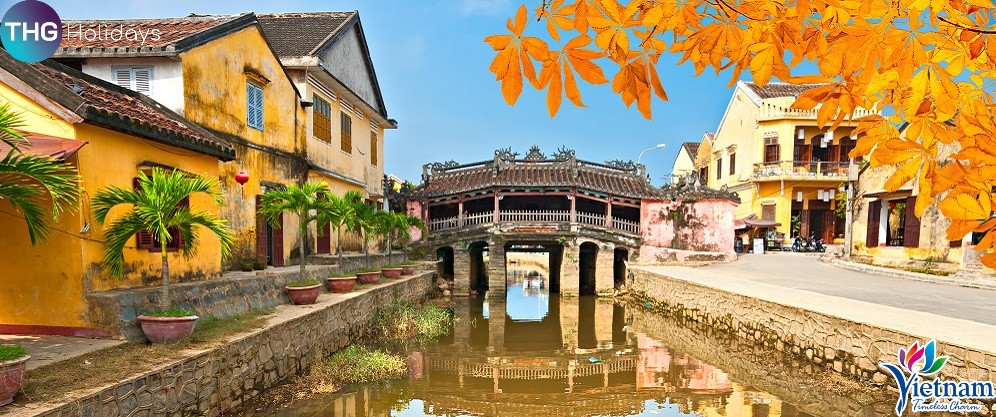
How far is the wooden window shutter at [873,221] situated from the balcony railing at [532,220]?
9102 millimetres

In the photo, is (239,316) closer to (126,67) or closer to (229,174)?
(229,174)

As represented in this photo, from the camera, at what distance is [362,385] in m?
9.34

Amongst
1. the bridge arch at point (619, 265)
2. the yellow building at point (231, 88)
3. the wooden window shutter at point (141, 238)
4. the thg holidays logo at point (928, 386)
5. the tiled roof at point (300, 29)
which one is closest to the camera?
the thg holidays logo at point (928, 386)

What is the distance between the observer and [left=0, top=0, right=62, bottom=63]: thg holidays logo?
6.96m

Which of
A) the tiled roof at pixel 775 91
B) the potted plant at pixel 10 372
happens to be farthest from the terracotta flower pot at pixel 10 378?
the tiled roof at pixel 775 91

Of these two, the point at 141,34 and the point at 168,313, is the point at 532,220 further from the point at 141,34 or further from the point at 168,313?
the point at 168,313

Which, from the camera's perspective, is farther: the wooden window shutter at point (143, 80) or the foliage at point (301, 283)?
the foliage at point (301, 283)

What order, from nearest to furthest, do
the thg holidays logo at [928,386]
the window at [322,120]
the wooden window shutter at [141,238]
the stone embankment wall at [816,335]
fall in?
the thg holidays logo at [928,386], the stone embankment wall at [816,335], the wooden window shutter at [141,238], the window at [322,120]

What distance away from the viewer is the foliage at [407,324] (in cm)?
1333

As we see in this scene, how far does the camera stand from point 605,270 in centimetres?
2367

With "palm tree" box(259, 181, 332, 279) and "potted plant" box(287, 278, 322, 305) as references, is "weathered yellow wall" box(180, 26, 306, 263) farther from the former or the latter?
"potted plant" box(287, 278, 322, 305)

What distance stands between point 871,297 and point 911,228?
653 cm

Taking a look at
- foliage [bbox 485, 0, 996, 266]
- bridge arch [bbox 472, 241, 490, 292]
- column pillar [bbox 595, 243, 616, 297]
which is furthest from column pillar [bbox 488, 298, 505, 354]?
foliage [bbox 485, 0, 996, 266]

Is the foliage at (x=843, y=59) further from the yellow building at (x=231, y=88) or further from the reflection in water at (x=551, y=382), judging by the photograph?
the yellow building at (x=231, y=88)
